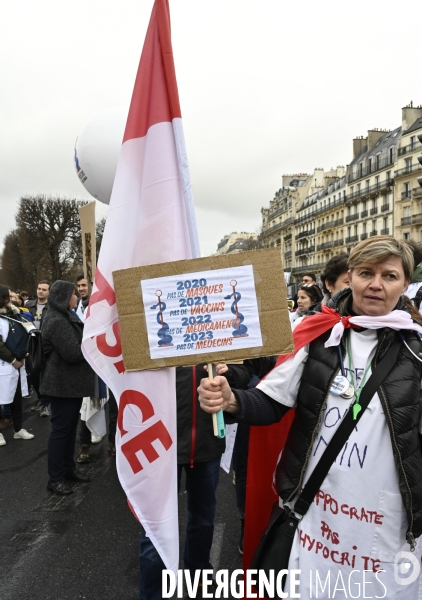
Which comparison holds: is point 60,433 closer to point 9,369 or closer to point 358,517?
point 9,369

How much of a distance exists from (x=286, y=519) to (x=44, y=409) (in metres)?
5.75

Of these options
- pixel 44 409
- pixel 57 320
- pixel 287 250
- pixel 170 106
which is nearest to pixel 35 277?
pixel 44 409

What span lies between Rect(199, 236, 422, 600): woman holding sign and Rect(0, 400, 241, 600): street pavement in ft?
5.04

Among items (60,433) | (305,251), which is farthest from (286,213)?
(60,433)

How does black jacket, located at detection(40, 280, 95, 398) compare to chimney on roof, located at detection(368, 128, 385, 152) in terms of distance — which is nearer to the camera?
black jacket, located at detection(40, 280, 95, 398)

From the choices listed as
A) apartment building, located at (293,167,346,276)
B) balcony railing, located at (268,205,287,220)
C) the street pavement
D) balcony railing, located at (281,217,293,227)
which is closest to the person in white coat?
the street pavement

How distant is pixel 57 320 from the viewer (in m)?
3.96

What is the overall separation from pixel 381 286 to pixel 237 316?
0.56m

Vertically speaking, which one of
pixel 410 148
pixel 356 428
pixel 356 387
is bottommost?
pixel 356 428

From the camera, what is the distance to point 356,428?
63.1 inches

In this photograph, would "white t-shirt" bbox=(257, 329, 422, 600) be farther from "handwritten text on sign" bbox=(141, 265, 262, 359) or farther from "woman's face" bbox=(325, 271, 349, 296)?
"woman's face" bbox=(325, 271, 349, 296)

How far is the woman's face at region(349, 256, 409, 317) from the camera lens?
169 centimetres

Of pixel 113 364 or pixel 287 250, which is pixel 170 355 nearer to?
pixel 113 364

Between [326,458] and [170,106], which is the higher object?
[170,106]
